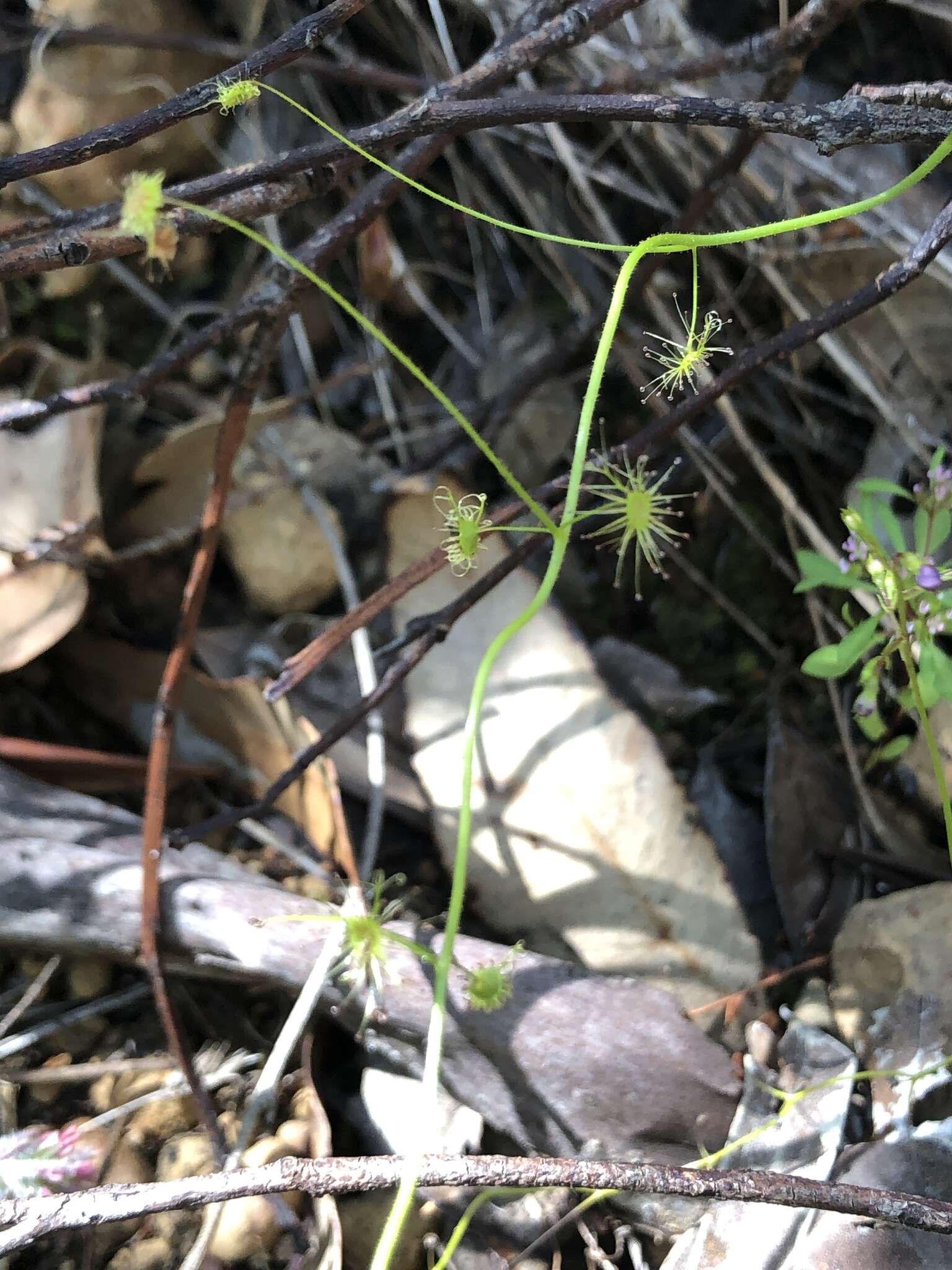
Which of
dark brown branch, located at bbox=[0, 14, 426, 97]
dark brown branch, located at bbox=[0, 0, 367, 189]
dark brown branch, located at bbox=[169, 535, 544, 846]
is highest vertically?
dark brown branch, located at bbox=[0, 14, 426, 97]

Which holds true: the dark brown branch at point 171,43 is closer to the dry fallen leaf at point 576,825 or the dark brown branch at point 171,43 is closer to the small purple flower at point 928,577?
the dry fallen leaf at point 576,825

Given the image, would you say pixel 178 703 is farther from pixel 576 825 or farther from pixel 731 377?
pixel 731 377

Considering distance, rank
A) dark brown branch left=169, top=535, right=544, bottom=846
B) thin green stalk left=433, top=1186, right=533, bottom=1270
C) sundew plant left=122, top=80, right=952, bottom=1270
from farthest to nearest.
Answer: dark brown branch left=169, top=535, right=544, bottom=846
thin green stalk left=433, top=1186, right=533, bottom=1270
sundew plant left=122, top=80, right=952, bottom=1270

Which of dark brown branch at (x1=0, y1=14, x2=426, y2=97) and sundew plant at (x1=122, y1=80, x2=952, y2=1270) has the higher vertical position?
dark brown branch at (x1=0, y1=14, x2=426, y2=97)

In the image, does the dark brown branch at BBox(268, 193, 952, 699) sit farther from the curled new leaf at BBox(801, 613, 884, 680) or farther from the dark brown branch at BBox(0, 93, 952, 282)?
the curled new leaf at BBox(801, 613, 884, 680)

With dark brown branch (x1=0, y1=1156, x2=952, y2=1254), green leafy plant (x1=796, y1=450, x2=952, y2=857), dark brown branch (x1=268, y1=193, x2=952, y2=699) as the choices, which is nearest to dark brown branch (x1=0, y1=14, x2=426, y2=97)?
dark brown branch (x1=268, y1=193, x2=952, y2=699)

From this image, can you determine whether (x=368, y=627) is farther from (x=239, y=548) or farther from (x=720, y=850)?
(x=720, y=850)

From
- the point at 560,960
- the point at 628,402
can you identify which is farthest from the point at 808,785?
the point at 628,402

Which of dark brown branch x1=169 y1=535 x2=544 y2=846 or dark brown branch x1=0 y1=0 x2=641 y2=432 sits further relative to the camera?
dark brown branch x1=169 y1=535 x2=544 y2=846

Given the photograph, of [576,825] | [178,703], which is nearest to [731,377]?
[576,825]
